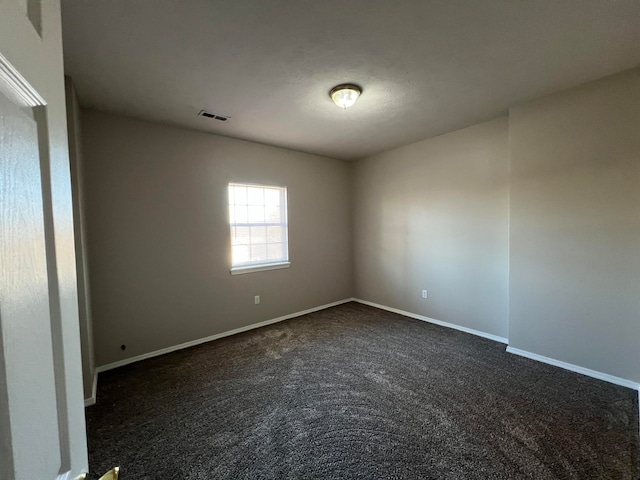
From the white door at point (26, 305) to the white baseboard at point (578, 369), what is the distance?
359cm

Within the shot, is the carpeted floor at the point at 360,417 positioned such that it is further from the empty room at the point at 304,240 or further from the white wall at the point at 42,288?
the white wall at the point at 42,288

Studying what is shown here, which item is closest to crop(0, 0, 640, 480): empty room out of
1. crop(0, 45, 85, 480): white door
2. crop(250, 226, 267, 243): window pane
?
crop(0, 45, 85, 480): white door

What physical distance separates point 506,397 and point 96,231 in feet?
13.1

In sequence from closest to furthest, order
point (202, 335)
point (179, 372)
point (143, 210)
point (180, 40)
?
point (180, 40) → point (179, 372) → point (143, 210) → point (202, 335)

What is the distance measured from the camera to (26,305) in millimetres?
413

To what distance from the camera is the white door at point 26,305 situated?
36 centimetres

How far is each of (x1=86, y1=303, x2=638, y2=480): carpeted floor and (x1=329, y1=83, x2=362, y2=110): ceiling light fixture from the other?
252 cm

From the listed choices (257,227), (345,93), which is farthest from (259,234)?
(345,93)

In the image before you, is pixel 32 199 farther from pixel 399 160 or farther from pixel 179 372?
pixel 399 160

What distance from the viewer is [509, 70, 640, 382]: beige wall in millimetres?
2289

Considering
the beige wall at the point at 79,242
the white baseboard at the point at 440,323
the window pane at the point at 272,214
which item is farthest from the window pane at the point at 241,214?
the white baseboard at the point at 440,323

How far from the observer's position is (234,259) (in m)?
3.69

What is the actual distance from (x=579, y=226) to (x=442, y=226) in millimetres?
1439

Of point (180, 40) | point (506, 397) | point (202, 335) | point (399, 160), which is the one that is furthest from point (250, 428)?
point (399, 160)
